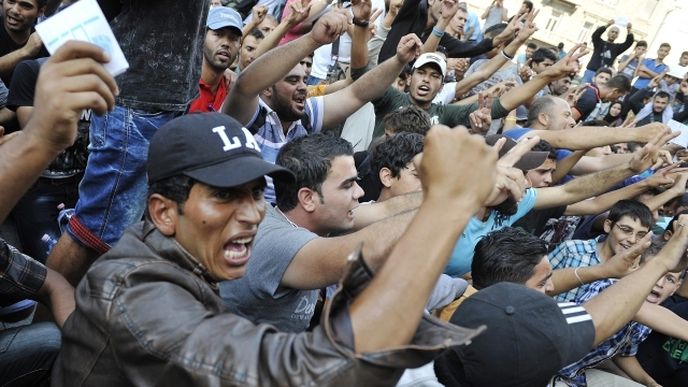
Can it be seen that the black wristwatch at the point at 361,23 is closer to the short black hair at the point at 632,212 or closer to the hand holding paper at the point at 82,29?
the short black hair at the point at 632,212

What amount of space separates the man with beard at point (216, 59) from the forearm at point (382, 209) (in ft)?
4.06

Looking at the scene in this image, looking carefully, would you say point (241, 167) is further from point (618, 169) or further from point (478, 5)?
point (478, 5)

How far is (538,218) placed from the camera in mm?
5328

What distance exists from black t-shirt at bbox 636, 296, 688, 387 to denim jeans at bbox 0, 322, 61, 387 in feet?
13.3

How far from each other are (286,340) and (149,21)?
1.91m

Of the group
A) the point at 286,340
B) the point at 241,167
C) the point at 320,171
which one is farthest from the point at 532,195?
the point at 286,340

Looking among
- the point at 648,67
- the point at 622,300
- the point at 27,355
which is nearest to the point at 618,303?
the point at 622,300

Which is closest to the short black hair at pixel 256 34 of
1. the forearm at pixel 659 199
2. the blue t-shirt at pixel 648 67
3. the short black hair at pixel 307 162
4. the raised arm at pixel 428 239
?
the short black hair at pixel 307 162

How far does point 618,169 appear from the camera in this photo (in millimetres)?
4957

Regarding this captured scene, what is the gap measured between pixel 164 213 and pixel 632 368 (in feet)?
13.0

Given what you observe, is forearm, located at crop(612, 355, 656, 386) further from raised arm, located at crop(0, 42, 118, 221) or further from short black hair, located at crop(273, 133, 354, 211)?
raised arm, located at crop(0, 42, 118, 221)

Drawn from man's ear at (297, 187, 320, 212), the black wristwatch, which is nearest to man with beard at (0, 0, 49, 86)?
the black wristwatch

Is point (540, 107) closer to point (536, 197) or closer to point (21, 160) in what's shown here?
point (536, 197)

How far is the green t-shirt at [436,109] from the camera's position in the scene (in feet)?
17.9
